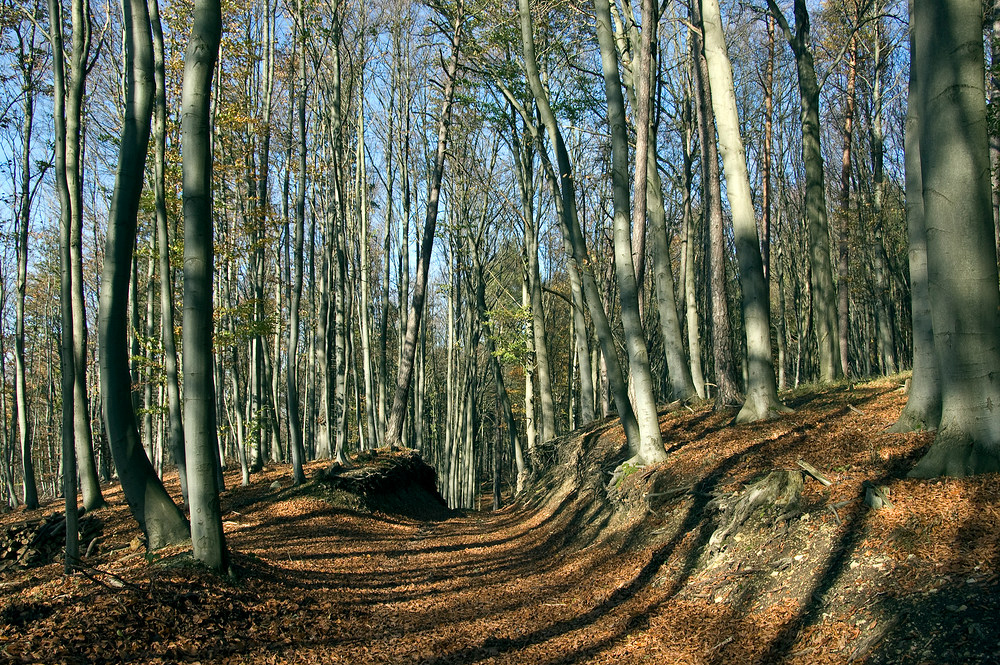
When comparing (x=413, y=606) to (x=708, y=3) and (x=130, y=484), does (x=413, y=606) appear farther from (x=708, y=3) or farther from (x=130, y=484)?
(x=708, y=3)

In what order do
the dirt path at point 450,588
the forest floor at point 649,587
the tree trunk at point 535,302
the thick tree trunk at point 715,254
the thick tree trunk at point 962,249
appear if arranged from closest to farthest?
the forest floor at point 649,587 < the thick tree trunk at point 962,249 < the dirt path at point 450,588 < the thick tree trunk at point 715,254 < the tree trunk at point 535,302

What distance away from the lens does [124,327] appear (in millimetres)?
6750

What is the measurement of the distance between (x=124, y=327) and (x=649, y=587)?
580cm

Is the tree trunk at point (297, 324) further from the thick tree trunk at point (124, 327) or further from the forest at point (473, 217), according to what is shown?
the thick tree trunk at point (124, 327)

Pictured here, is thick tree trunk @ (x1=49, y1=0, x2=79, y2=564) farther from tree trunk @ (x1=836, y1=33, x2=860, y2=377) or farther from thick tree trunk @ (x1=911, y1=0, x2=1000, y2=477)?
tree trunk @ (x1=836, y1=33, x2=860, y2=377)

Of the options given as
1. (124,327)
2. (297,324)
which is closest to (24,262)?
(297,324)

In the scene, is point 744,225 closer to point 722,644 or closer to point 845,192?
point 722,644

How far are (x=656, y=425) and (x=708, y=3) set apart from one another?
5.53 metres

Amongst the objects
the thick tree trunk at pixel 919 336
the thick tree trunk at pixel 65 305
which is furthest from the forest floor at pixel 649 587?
the thick tree trunk at pixel 65 305

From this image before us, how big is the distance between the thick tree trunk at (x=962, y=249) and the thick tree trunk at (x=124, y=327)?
266 inches

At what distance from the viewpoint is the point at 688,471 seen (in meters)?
7.74

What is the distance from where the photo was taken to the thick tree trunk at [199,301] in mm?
5508

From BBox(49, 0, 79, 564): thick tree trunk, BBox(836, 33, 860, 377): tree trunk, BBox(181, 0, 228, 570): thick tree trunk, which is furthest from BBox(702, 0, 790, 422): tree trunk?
BBox(836, 33, 860, 377): tree trunk

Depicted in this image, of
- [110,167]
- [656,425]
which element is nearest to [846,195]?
[656,425]
